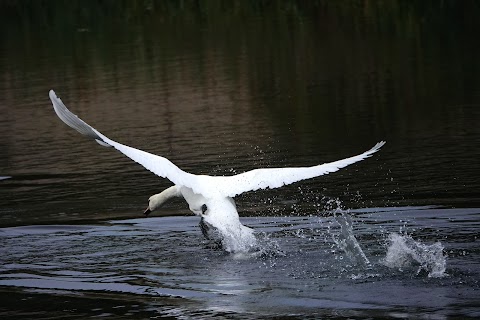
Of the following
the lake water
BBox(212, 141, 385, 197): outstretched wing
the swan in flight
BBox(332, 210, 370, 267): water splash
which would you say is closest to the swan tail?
the swan in flight

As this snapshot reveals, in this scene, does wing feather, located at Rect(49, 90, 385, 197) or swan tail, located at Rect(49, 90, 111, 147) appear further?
swan tail, located at Rect(49, 90, 111, 147)

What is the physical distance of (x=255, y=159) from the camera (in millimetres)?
16938

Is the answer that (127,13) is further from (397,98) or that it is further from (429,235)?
(429,235)

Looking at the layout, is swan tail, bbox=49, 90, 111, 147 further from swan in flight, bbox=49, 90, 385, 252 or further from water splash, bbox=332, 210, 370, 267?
water splash, bbox=332, 210, 370, 267

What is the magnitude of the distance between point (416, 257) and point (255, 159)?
663 centimetres

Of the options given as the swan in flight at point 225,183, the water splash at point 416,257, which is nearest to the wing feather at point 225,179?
the swan in flight at point 225,183

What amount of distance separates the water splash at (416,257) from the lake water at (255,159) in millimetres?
19

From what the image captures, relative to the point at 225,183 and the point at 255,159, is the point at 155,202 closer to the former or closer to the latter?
the point at 225,183

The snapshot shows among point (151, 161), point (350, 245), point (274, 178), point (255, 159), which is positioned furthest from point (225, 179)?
point (255, 159)

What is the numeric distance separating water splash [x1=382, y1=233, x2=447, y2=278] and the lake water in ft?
0.06

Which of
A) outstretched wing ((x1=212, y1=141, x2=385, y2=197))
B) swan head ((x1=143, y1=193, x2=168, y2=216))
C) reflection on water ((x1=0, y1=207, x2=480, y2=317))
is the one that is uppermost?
outstretched wing ((x1=212, y1=141, x2=385, y2=197))

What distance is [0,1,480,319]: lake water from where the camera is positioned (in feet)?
33.2

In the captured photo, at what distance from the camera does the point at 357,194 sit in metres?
14.1

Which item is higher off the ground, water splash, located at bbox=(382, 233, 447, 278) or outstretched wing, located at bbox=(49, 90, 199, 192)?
outstretched wing, located at bbox=(49, 90, 199, 192)
